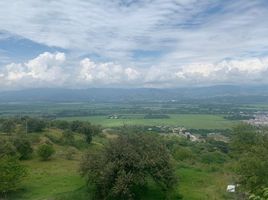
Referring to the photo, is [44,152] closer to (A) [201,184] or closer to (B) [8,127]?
(A) [201,184]

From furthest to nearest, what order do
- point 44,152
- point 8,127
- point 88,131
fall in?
point 88,131 → point 8,127 → point 44,152

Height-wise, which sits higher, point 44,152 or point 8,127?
point 8,127

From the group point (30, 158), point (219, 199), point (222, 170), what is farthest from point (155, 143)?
point (30, 158)

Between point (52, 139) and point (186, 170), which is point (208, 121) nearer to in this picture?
point (52, 139)

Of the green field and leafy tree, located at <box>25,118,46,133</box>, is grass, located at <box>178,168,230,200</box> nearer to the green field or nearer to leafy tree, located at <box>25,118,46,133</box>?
leafy tree, located at <box>25,118,46,133</box>

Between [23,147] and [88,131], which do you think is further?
[88,131]

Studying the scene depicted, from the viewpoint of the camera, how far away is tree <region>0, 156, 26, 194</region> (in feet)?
119

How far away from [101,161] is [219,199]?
12.3 meters

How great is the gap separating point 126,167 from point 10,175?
11.6 meters

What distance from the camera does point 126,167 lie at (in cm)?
3544

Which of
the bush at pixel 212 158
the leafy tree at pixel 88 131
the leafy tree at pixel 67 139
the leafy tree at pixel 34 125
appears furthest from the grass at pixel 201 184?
the leafy tree at pixel 34 125

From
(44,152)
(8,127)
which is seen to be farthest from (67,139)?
(44,152)

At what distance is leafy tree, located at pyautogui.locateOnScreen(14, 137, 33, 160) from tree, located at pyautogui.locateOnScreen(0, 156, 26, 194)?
726 inches

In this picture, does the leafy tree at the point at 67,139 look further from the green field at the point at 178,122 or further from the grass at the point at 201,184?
the green field at the point at 178,122
